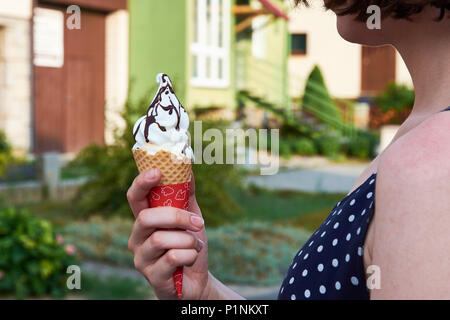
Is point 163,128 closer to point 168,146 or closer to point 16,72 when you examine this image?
point 168,146

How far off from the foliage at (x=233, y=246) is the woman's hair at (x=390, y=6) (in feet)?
15.1

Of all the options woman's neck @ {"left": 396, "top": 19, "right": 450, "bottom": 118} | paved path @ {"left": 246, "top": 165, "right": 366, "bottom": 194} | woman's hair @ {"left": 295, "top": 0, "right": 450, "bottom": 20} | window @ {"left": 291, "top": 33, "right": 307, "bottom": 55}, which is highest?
window @ {"left": 291, "top": 33, "right": 307, "bottom": 55}

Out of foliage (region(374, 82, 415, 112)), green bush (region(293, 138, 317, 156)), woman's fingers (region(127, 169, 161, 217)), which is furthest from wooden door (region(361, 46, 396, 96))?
woman's fingers (region(127, 169, 161, 217))

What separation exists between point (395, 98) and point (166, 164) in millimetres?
25334

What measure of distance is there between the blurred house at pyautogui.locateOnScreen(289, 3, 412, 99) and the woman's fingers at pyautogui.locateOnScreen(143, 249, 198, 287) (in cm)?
3075

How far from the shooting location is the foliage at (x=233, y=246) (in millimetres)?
6070

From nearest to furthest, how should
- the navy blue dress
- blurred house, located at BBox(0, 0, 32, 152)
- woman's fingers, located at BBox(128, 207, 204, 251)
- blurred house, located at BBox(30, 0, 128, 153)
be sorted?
the navy blue dress, woman's fingers, located at BBox(128, 207, 204, 251), blurred house, located at BBox(0, 0, 32, 152), blurred house, located at BBox(30, 0, 128, 153)

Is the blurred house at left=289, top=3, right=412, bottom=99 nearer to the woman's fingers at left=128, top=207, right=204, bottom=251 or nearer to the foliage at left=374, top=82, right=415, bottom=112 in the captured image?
the foliage at left=374, top=82, right=415, bottom=112

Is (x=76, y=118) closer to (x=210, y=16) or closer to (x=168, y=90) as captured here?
(x=210, y=16)

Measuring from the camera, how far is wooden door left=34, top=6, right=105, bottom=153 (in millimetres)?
14102

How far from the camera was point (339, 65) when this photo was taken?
3291 cm

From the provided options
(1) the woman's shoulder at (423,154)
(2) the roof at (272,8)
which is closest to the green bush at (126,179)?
(1) the woman's shoulder at (423,154)
